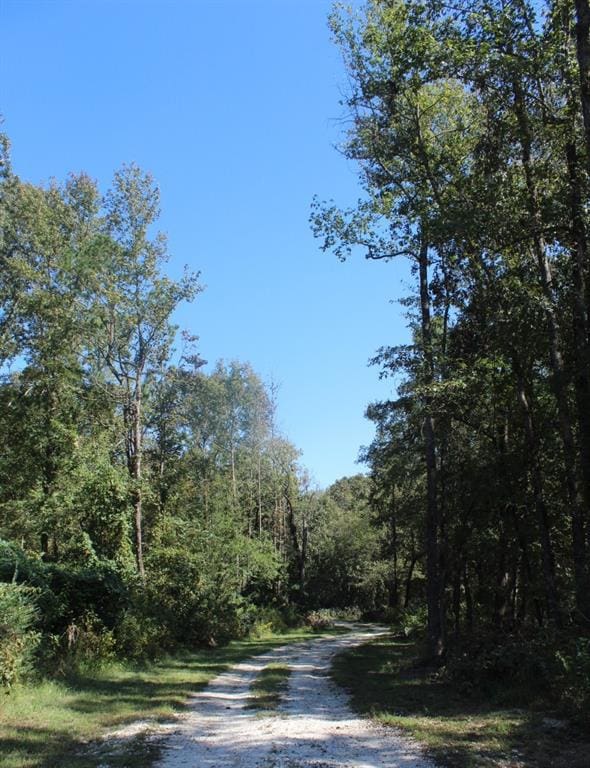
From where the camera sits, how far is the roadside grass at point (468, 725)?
675 centimetres

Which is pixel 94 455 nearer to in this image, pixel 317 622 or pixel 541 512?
pixel 541 512

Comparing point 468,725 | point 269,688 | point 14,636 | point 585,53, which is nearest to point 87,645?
point 14,636

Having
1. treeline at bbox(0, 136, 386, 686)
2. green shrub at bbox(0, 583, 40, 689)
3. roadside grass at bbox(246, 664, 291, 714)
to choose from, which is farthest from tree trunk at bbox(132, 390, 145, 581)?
green shrub at bbox(0, 583, 40, 689)

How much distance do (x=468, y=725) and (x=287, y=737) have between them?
267cm

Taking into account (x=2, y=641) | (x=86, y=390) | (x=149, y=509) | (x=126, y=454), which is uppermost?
(x=86, y=390)

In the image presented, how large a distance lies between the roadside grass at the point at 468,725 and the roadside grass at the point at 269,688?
4.94 feet

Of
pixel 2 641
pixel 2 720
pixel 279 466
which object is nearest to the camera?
pixel 2 720

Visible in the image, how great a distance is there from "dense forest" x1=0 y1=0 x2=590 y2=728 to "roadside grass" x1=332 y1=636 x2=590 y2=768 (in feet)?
2.65

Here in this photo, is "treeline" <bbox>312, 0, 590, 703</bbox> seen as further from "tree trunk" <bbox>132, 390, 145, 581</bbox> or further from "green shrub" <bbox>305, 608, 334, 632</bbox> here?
"green shrub" <bbox>305, 608, 334, 632</bbox>

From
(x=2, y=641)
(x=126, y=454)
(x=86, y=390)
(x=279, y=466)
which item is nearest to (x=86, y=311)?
(x=86, y=390)

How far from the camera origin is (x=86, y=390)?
25.5 metres

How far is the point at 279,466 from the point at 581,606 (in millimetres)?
44906

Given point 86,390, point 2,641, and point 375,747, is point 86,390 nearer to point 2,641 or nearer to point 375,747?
point 2,641

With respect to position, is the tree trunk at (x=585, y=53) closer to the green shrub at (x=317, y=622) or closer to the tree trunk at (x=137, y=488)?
the tree trunk at (x=137, y=488)
